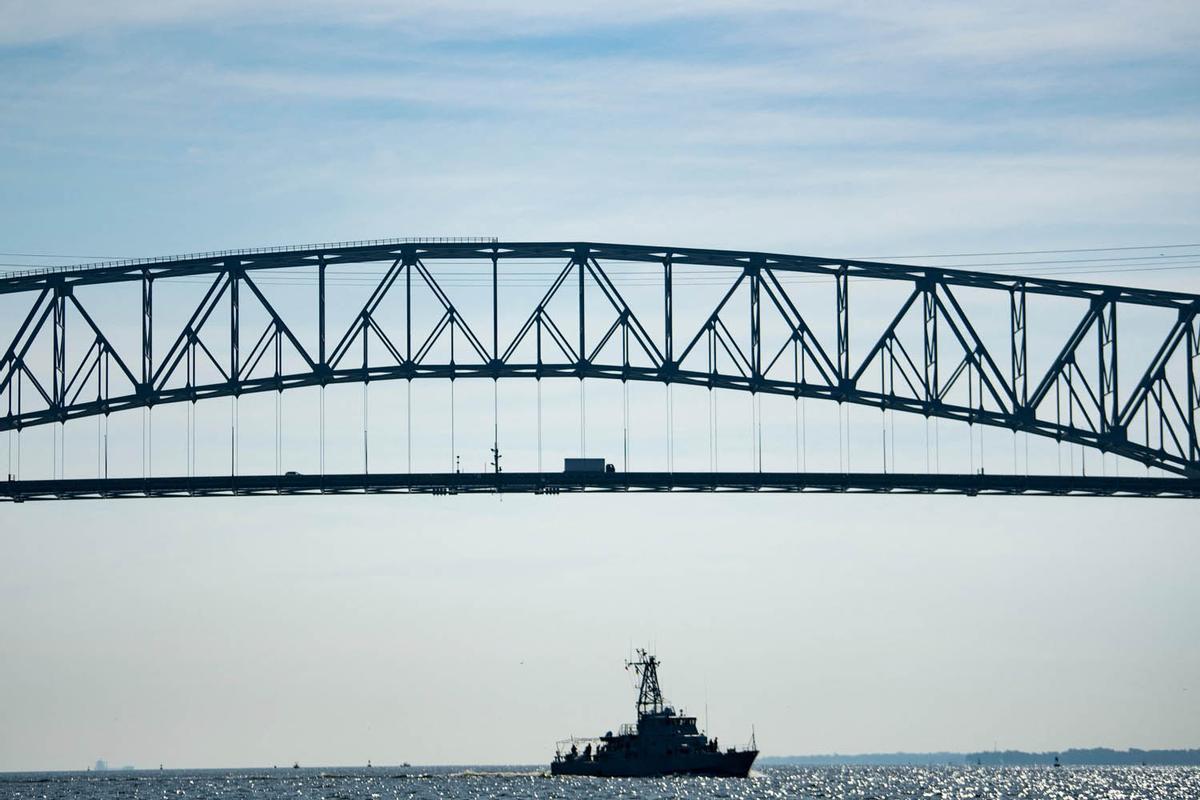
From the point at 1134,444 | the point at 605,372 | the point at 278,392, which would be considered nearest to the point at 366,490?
the point at 278,392

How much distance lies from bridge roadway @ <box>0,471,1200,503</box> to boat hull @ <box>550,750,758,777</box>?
2110 inches

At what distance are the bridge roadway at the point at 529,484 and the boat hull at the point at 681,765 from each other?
5359cm

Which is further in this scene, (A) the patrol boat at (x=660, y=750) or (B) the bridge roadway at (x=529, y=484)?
(A) the patrol boat at (x=660, y=750)

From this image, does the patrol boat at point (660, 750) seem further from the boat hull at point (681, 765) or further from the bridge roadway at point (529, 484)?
the bridge roadway at point (529, 484)

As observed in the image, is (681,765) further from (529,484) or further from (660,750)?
(529,484)

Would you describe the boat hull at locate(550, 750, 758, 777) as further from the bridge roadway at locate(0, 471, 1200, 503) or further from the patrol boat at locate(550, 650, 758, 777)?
the bridge roadway at locate(0, 471, 1200, 503)

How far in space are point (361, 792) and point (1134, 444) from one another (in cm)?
7238

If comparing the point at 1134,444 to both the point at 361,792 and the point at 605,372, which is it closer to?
the point at 605,372

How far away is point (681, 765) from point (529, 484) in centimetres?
5517

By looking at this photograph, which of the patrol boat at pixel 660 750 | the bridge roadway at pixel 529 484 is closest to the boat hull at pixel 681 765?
the patrol boat at pixel 660 750

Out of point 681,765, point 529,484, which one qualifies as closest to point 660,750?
point 681,765

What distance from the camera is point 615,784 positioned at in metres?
144

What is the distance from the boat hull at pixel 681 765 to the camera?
15050 centimetres

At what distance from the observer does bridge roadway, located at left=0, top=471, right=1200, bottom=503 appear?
100188mm
